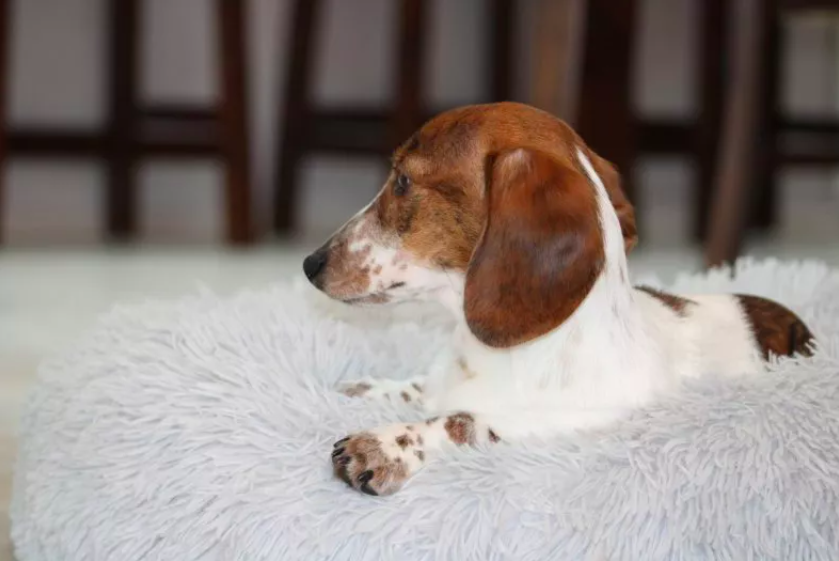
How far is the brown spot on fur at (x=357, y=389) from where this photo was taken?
1.59 metres

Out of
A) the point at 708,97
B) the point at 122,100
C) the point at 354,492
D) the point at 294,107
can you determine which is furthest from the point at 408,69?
the point at 354,492

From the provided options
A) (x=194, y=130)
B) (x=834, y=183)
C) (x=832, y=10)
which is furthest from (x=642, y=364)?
(x=834, y=183)

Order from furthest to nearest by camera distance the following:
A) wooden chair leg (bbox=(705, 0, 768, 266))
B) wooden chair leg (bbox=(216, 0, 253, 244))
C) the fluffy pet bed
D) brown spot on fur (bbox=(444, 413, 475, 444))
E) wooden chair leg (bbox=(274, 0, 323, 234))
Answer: wooden chair leg (bbox=(274, 0, 323, 234)) → wooden chair leg (bbox=(216, 0, 253, 244)) → wooden chair leg (bbox=(705, 0, 768, 266)) → brown spot on fur (bbox=(444, 413, 475, 444)) → the fluffy pet bed

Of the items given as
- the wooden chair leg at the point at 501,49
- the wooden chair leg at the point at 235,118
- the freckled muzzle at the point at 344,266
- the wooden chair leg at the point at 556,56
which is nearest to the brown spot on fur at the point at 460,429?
the freckled muzzle at the point at 344,266

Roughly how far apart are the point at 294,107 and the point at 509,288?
119 inches

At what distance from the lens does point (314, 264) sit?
59.2 inches

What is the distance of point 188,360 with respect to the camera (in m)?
1.56

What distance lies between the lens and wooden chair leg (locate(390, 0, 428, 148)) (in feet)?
13.0

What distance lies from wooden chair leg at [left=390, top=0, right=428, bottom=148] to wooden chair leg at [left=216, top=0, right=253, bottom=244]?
50 centimetres

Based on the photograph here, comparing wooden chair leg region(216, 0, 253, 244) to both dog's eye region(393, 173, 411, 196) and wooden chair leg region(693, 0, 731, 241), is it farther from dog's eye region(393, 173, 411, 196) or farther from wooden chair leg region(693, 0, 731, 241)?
dog's eye region(393, 173, 411, 196)

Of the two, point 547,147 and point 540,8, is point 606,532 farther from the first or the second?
point 540,8

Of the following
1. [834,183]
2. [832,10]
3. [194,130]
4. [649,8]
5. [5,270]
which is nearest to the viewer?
[832,10]

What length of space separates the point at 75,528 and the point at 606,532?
1.93ft

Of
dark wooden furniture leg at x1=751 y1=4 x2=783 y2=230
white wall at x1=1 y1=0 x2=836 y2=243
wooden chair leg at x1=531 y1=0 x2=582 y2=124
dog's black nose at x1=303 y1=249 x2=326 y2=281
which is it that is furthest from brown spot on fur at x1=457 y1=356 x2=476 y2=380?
white wall at x1=1 y1=0 x2=836 y2=243
